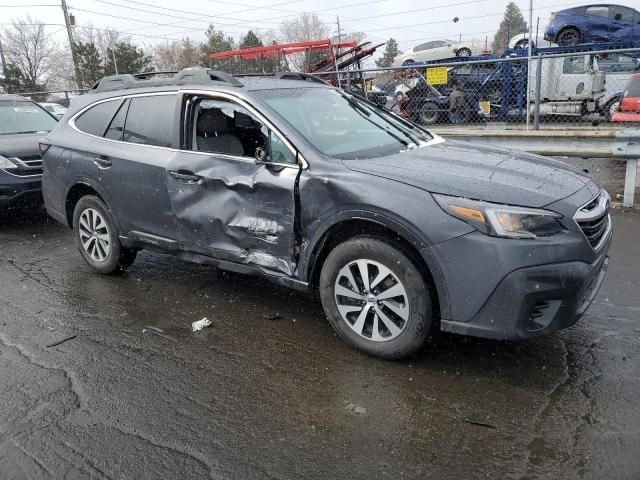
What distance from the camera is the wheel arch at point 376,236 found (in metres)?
3.01

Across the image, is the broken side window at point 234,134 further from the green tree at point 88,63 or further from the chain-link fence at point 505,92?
the green tree at point 88,63

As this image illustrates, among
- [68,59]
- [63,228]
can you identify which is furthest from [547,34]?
[68,59]

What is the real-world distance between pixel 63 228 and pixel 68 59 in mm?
68215

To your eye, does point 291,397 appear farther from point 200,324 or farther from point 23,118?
point 23,118

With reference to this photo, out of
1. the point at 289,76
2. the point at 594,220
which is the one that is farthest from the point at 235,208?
the point at 594,220

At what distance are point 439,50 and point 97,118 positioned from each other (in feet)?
85.9

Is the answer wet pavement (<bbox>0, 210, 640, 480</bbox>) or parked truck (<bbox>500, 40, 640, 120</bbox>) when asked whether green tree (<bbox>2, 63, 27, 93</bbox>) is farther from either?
wet pavement (<bbox>0, 210, 640, 480</bbox>)

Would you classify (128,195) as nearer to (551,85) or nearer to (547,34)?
(551,85)

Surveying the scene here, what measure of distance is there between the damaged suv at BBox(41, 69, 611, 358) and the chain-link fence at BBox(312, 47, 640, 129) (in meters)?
5.25

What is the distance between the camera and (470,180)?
309 centimetres

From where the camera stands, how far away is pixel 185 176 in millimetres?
4043

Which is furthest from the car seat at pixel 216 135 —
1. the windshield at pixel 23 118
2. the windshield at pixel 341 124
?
the windshield at pixel 23 118

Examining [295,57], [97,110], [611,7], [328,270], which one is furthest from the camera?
[295,57]

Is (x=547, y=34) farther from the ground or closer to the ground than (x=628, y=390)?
farther from the ground
